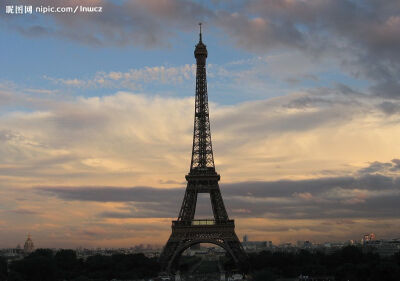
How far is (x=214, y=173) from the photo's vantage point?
339 feet

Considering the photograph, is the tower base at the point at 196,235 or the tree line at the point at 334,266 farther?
the tower base at the point at 196,235

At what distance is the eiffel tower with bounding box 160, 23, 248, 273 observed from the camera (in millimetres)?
101500

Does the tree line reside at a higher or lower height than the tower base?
lower

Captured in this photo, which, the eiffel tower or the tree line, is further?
the eiffel tower

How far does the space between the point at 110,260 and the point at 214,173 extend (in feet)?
96.9

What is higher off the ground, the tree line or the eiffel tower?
the eiffel tower

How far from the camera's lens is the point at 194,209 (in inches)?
4085

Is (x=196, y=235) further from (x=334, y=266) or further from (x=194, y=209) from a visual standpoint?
(x=334, y=266)

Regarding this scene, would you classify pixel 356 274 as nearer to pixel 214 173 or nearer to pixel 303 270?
pixel 303 270

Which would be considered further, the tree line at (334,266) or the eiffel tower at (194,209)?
the eiffel tower at (194,209)

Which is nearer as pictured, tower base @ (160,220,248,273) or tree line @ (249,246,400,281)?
tree line @ (249,246,400,281)

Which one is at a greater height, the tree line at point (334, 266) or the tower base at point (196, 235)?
the tower base at point (196, 235)

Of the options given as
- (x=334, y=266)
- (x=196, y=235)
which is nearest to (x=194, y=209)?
(x=196, y=235)

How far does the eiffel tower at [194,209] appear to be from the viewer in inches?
3996
